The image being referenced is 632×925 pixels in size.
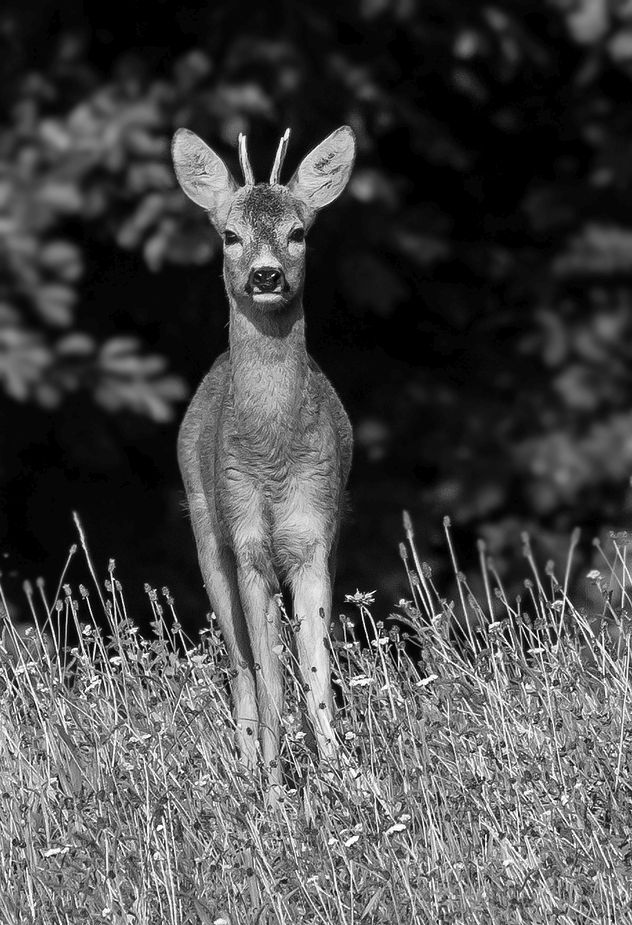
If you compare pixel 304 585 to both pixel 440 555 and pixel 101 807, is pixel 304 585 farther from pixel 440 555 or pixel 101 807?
pixel 440 555

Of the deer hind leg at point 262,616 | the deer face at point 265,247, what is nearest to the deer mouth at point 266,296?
the deer face at point 265,247

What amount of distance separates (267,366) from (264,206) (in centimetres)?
53

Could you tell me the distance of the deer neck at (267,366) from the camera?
224 inches

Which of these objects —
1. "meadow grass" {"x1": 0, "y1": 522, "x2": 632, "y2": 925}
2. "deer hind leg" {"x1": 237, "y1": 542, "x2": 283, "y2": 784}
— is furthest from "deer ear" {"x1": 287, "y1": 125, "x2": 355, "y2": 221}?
"meadow grass" {"x1": 0, "y1": 522, "x2": 632, "y2": 925}

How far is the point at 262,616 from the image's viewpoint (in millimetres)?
5672

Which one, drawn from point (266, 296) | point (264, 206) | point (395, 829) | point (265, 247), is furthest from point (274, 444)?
point (395, 829)

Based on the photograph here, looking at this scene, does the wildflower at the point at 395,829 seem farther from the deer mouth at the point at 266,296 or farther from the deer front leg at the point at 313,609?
the deer mouth at the point at 266,296

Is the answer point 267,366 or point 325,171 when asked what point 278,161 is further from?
point 267,366

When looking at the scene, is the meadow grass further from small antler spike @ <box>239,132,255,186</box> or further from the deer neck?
small antler spike @ <box>239,132,255,186</box>

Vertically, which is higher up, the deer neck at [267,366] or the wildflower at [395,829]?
the deer neck at [267,366]

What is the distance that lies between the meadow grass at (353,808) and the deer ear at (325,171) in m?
1.61

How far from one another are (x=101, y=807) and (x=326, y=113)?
3.65 meters

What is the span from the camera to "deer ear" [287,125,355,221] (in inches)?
233

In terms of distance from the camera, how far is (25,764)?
16.3ft
